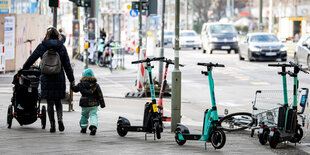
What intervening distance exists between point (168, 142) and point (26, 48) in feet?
63.9

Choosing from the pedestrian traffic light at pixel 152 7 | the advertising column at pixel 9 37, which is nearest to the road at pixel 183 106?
the advertising column at pixel 9 37

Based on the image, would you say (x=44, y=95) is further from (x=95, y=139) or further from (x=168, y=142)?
(x=168, y=142)

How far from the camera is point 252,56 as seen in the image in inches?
1426

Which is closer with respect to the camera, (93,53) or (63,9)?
(93,53)

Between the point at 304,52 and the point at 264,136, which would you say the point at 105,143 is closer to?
the point at 264,136

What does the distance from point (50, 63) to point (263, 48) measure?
25.5 metres

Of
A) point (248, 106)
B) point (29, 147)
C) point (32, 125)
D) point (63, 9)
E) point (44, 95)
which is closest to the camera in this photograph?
point (29, 147)

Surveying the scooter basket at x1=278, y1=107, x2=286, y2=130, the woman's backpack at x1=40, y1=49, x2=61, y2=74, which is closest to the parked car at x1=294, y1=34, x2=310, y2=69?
the woman's backpack at x1=40, y1=49, x2=61, y2=74

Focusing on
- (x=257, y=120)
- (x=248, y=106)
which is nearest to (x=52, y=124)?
(x=257, y=120)

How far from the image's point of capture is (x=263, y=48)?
35.6m

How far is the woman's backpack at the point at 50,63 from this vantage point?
10906mm

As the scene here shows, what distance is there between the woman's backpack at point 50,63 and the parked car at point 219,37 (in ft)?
114

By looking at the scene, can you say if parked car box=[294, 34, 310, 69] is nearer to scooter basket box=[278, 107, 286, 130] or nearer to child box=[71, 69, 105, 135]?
child box=[71, 69, 105, 135]

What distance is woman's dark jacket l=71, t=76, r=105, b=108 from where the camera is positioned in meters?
11.0
